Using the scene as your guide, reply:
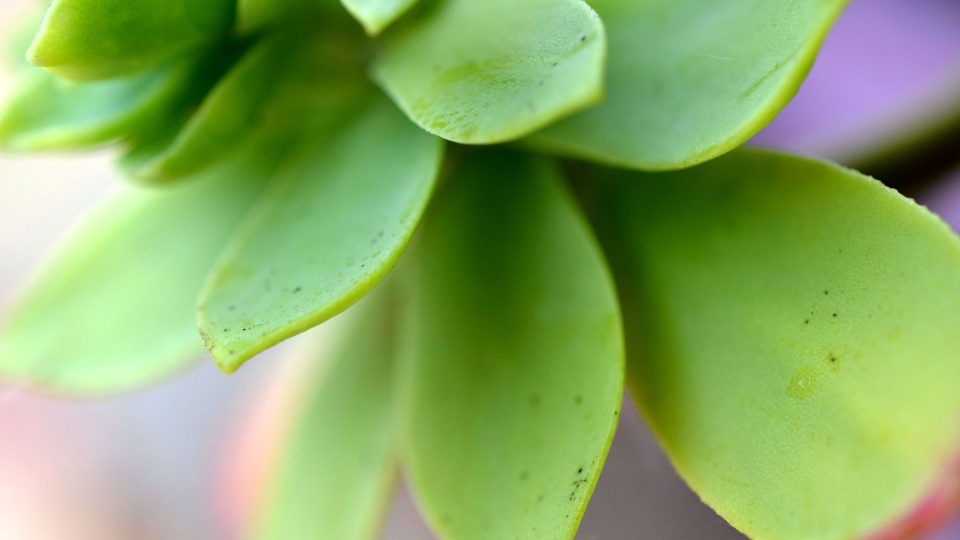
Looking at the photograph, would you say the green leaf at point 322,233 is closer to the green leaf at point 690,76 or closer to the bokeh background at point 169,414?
the green leaf at point 690,76

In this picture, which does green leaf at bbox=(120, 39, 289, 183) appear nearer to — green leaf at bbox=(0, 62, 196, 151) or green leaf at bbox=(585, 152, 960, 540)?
green leaf at bbox=(0, 62, 196, 151)

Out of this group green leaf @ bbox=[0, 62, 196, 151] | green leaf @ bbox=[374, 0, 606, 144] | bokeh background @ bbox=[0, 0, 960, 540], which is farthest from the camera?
bokeh background @ bbox=[0, 0, 960, 540]

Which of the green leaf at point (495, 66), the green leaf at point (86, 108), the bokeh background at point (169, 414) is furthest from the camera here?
the bokeh background at point (169, 414)

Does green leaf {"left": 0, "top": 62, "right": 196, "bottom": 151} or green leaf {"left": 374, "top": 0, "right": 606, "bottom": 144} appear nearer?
green leaf {"left": 374, "top": 0, "right": 606, "bottom": 144}

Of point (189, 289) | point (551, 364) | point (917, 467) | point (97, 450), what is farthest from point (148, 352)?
point (97, 450)

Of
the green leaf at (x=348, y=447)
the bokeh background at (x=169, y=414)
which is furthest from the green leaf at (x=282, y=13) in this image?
the bokeh background at (x=169, y=414)

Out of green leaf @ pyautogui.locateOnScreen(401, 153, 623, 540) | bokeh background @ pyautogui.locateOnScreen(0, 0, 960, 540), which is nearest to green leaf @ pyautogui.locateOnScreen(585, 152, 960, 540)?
green leaf @ pyautogui.locateOnScreen(401, 153, 623, 540)

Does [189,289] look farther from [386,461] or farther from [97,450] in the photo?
[97,450]
